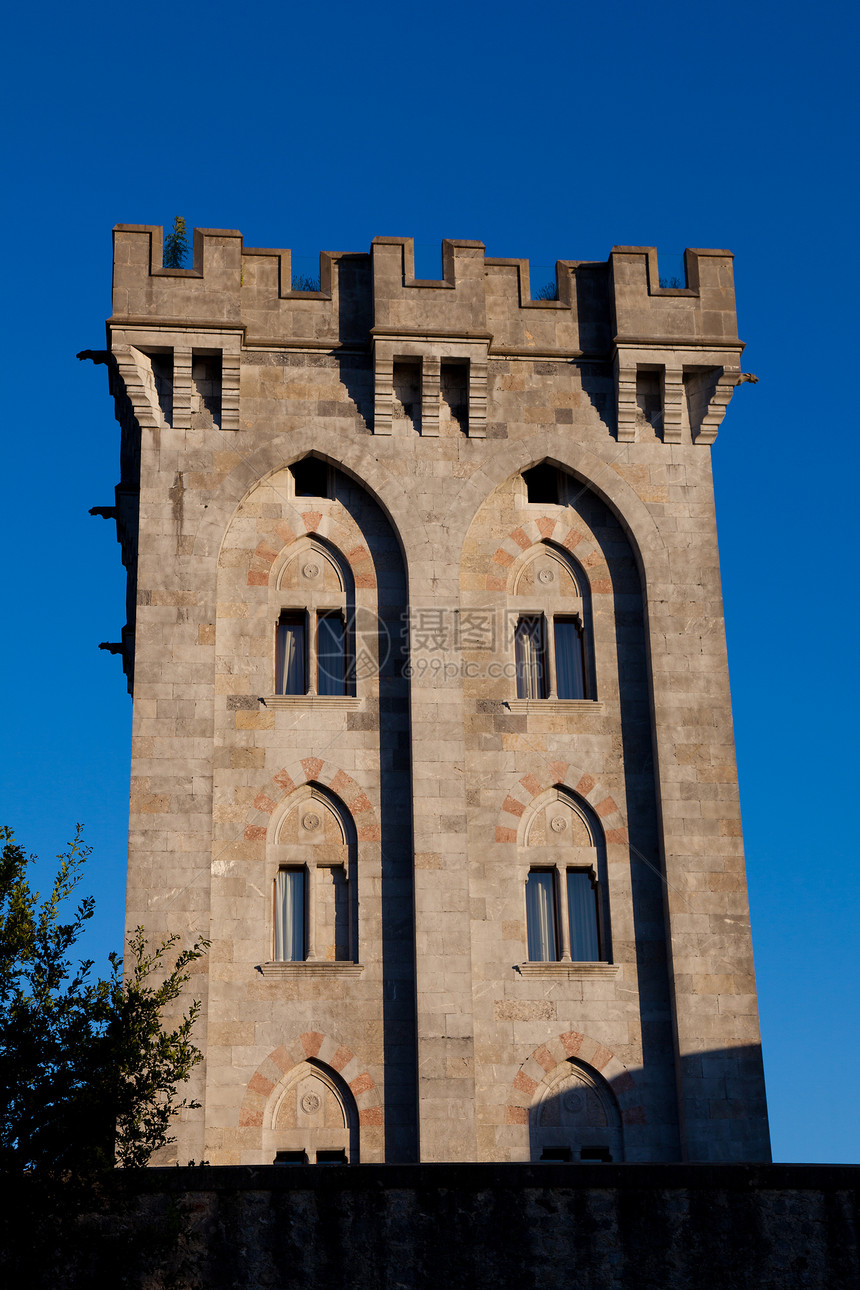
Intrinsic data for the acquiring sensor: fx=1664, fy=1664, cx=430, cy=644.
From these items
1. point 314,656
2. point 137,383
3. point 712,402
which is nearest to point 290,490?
point 314,656

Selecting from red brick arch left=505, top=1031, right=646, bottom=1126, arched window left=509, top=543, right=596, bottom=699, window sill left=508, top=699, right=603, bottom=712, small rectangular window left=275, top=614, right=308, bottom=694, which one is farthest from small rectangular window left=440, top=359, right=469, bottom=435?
red brick arch left=505, top=1031, right=646, bottom=1126

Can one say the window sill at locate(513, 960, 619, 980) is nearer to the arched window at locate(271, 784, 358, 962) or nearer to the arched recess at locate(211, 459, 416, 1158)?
the arched recess at locate(211, 459, 416, 1158)

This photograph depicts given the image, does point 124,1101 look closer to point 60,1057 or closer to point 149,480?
point 60,1057

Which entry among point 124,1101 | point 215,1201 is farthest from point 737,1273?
point 124,1101

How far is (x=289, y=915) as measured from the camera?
91.7ft

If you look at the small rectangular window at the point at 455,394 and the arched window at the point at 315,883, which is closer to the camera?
the arched window at the point at 315,883

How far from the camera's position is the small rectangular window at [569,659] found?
30.2 m

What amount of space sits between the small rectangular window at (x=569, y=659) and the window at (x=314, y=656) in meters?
3.86

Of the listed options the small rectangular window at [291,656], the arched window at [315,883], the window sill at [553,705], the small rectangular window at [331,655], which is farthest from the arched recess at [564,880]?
the small rectangular window at [291,656]

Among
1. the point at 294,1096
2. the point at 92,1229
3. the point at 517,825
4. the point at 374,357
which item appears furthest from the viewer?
the point at 374,357

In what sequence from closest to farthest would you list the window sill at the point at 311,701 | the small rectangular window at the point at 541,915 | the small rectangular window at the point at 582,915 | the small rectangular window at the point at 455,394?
the small rectangular window at the point at 541,915, the small rectangular window at the point at 582,915, the window sill at the point at 311,701, the small rectangular window at the point at 455,394

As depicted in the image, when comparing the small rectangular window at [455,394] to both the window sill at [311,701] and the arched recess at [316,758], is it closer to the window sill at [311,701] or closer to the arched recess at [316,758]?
the arched recess at [316,758]

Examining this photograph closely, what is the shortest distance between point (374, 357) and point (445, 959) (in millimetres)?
11114

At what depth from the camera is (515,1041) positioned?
89.2ft
